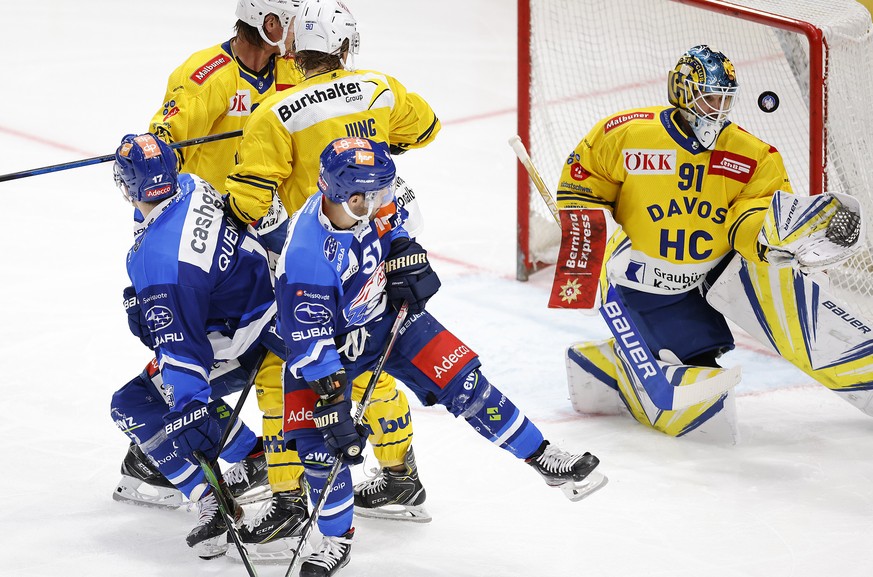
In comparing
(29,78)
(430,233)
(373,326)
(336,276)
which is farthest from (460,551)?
(29,78)

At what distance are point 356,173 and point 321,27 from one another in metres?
0.65

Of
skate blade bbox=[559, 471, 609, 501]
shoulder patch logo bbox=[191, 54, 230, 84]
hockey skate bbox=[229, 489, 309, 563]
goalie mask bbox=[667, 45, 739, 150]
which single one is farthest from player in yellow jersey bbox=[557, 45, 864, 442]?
hockey skate bbox=[229, 489, 309, 563]

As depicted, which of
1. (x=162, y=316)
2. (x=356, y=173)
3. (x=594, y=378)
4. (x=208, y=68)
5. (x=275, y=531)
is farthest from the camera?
(x=594, y=378)

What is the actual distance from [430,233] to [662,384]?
226 cm

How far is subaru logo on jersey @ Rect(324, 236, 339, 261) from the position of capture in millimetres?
2842

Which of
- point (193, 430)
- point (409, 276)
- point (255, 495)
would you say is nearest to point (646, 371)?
point (409, 276)

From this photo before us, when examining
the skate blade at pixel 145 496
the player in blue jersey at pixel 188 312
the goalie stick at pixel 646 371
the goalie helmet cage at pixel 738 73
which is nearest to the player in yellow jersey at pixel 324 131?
the player in blue jersey at pixel 188 312

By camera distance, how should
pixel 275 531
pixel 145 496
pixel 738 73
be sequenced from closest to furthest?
pixel 275 531
pixel 145 496
pixel 738 73

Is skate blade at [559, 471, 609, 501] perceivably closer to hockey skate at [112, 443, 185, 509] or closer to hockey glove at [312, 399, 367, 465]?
hockey glove at [312, 399, 367, 465]

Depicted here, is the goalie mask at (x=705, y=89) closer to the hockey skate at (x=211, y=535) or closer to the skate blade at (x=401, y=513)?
Answer: the skate blade at (x=401, y=513)

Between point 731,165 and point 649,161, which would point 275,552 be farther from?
point 731,165

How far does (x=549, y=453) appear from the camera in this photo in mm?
3123

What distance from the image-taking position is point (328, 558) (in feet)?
9.86

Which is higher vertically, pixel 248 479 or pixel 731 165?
pixel 731 165
